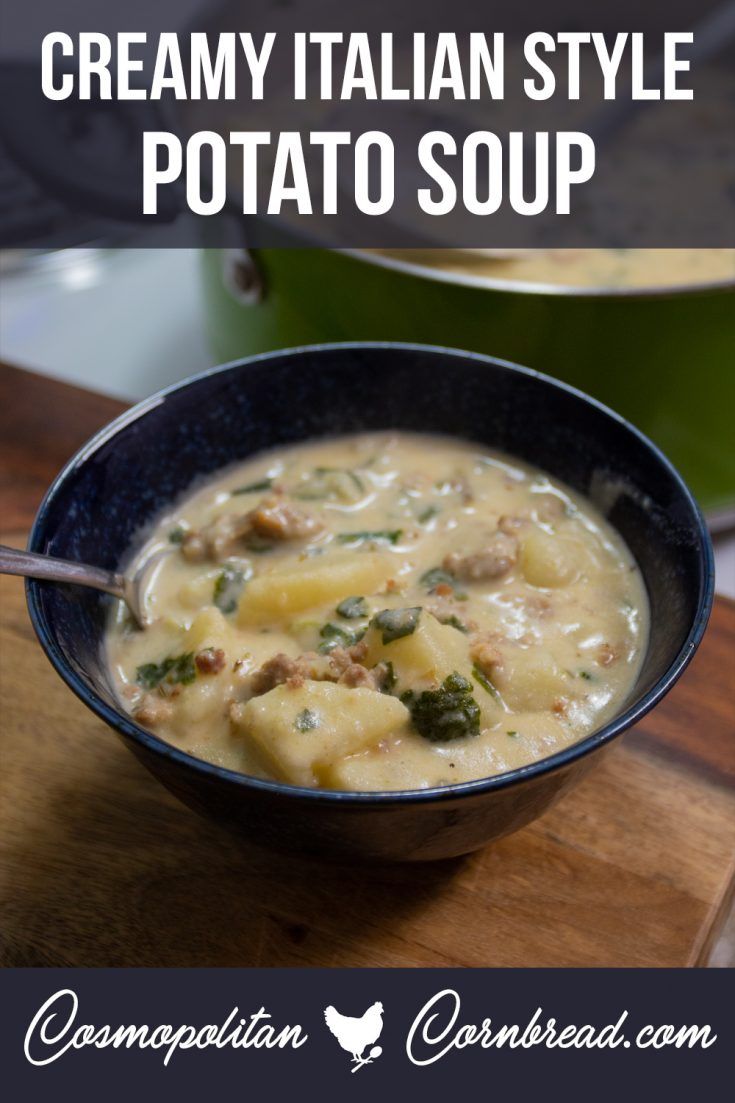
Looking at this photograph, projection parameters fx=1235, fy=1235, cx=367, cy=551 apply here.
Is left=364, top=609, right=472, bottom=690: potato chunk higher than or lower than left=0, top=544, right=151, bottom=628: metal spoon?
lower

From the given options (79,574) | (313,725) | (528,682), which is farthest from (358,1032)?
(79,574)

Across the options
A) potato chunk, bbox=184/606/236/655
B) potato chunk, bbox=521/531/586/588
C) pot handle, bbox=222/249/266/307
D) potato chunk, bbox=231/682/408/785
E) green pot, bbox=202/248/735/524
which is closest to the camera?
potato chunk, bbox=231/682/408/785

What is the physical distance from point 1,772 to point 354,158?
5.43 feet

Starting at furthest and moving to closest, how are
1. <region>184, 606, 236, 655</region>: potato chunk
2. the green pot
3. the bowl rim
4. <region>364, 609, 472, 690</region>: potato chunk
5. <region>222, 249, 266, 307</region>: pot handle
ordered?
1. <region>222, 249, 266, 307</region>: pot handle
2. the green pot
3. <region>184, 606, 236, 655</region>: potato chunk
4. <region>364, 609, 472, 690</region>: potato chunk
5. the bowl rim

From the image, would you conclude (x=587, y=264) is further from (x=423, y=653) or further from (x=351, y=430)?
(x=423, y=653)

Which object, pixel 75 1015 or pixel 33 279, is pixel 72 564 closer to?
pixel 75 1015

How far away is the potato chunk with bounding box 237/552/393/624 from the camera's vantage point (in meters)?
1.88

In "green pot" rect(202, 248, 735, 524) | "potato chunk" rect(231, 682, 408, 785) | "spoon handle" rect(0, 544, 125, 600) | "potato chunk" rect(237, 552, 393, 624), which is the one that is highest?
"green pot" rect(202, 248, 735, 524)

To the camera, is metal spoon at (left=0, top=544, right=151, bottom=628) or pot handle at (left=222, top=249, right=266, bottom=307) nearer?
metal spoon at (left=0, top=544, right=151, bottom=628)

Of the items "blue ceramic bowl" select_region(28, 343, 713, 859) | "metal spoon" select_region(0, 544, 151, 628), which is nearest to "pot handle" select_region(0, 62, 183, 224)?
"blue ceramic bowl" select_region(28, 343, 713, 859)

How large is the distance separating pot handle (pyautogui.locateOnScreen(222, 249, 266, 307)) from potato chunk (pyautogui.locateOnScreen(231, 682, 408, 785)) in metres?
1.21

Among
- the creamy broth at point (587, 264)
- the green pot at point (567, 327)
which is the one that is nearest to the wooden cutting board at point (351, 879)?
the green pot at point (567, 327)

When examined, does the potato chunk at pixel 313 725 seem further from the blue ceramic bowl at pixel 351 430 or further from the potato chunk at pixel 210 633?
the potato chunk at pixel 210 633

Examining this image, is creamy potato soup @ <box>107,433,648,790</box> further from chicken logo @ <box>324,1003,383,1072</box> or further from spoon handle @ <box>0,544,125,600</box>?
chicken logo @ <box>324,1003,383,1072</box>
